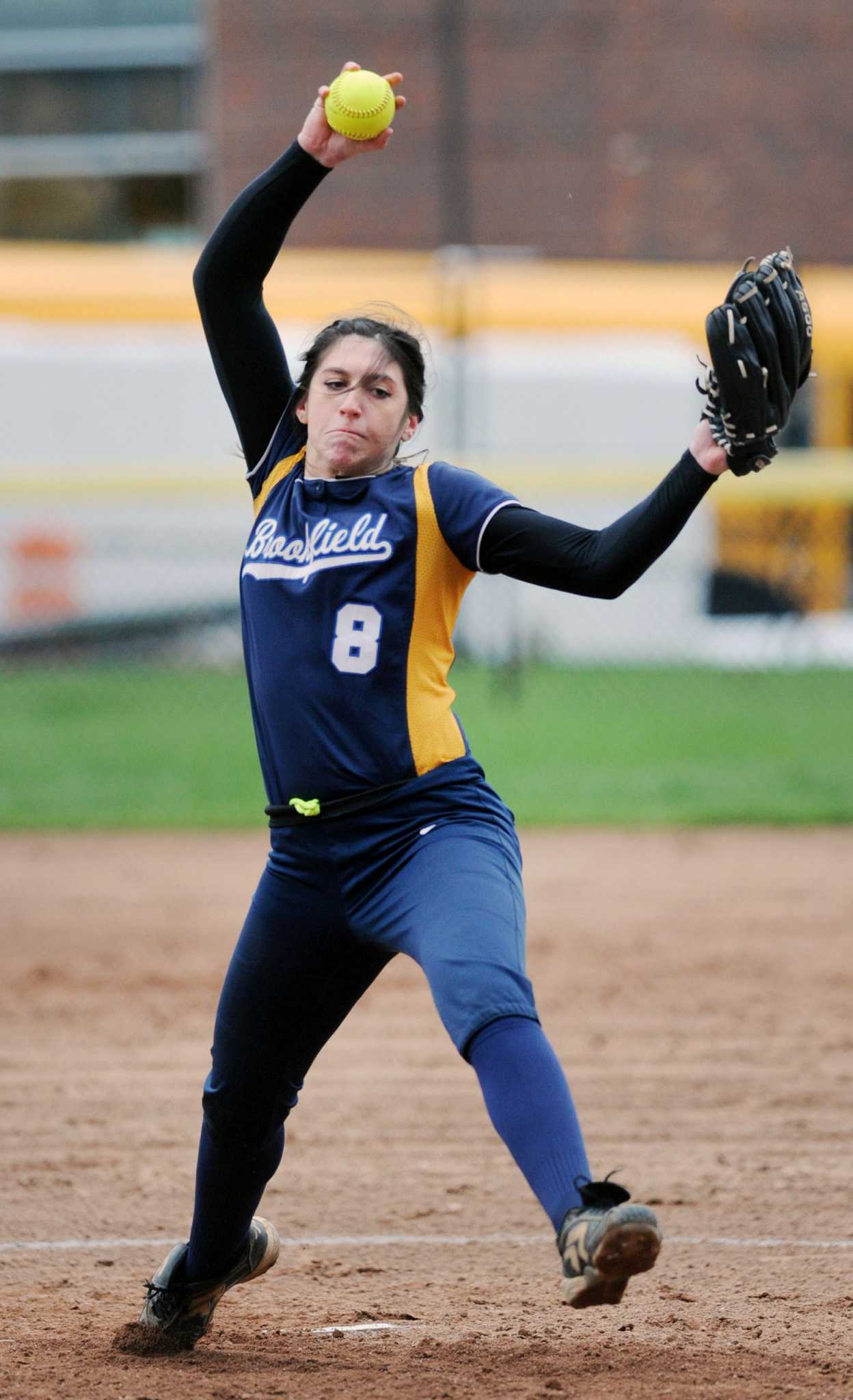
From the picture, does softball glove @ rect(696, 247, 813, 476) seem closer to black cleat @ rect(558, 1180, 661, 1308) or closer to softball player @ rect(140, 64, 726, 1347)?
softball player @ rect(140, 64, 726, 1347)

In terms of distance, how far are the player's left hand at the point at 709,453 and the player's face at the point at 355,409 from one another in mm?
604

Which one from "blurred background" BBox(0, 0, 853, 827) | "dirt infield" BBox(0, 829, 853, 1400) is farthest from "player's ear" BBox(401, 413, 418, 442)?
"blurred background" BBox(0, 0, 853, 827)

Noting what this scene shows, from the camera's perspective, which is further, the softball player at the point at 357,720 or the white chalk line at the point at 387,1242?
the white chalk line at the point at 387,1242

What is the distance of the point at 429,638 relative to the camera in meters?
2.96

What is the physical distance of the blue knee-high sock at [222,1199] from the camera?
3100mm

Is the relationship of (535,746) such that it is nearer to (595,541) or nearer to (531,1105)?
(595,541)

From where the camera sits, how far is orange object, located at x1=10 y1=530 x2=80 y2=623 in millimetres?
13367

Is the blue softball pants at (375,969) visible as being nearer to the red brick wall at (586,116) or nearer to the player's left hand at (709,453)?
the player's left hand at (709,453)

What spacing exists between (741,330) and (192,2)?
2213 cm

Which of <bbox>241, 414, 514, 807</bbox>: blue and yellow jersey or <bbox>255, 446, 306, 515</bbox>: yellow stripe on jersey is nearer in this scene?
<bbox>241, 414, 514, 807</bbox>: blue and yellow jersey

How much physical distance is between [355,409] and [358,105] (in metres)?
0.62

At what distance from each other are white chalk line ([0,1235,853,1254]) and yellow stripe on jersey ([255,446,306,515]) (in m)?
1.84

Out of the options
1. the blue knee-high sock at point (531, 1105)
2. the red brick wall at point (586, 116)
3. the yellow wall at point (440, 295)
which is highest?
the red brick wall at point (586, 116)

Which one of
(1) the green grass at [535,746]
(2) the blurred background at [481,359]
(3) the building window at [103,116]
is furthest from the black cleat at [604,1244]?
(3) the building window at [103,116]
